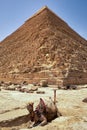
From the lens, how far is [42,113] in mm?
7207

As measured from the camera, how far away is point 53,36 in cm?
3778

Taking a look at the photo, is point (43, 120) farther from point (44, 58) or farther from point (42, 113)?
point (44, 58)

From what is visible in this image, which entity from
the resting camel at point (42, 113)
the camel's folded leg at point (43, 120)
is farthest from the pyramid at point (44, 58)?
the camel's folded leg at point (43, 120)

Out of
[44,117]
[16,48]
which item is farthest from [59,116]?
[16,48]

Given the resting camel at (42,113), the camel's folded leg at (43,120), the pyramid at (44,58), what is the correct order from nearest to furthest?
the camel's folded leg at (43,120), the resting camel at (42,113), the pyramid at (44,58)

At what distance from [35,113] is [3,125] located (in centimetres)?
114

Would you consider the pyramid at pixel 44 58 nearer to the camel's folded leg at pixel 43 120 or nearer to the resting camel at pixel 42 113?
the resting camel at pixel 42 113

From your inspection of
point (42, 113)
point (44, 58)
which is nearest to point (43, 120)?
point (42, 113)

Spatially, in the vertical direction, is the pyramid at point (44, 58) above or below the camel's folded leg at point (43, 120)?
above

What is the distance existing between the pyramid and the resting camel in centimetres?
1850

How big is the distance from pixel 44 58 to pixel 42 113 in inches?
1023

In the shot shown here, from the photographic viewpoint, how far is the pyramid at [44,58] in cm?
2881

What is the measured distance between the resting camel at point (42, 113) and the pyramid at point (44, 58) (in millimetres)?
18501

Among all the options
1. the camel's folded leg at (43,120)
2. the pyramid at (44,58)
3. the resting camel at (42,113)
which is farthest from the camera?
the pyramid at (44,58)
